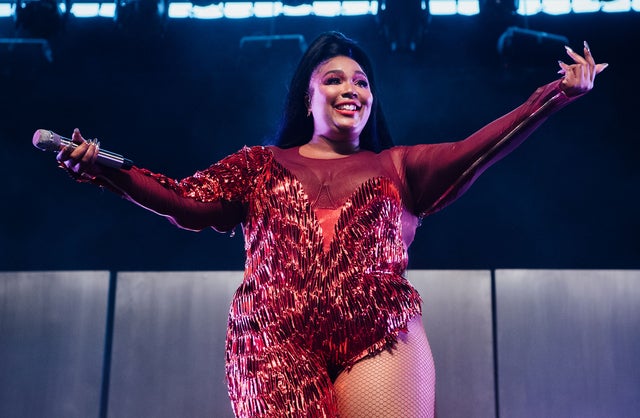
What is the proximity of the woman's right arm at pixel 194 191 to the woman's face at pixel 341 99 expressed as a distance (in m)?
0.21

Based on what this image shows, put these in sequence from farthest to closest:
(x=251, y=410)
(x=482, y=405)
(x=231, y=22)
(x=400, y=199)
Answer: (x=231, y=22) < (x=482, y=405) < (x=400, y=199) < (x=251, y=410)

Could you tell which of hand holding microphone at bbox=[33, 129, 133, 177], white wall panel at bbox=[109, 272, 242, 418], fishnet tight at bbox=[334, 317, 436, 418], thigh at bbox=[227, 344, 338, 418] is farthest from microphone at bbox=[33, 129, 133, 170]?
white wall panel at bbox=[109, 272, 242, 418]

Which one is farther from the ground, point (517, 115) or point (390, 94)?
point (390, 94)

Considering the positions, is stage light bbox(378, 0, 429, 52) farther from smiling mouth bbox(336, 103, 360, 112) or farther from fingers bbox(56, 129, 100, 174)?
fingers bbox(56, 129, 100, 174)

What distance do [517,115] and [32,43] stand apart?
274 centimetres

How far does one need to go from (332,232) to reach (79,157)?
53 centimetres

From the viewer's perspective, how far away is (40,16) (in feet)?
11.4

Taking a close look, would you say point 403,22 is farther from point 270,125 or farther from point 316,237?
point 316,237

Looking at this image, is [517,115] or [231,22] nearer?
[517,115]

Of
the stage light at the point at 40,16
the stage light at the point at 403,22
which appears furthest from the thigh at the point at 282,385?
the stage light at the point at 40,16

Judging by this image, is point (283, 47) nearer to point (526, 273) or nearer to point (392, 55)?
point (392, 55)

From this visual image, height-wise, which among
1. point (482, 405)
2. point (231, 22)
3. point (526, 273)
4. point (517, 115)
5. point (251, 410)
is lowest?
point (482, 405)

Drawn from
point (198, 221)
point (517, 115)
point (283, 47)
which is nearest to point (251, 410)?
point (198, 221)

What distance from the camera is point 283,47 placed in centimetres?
339
